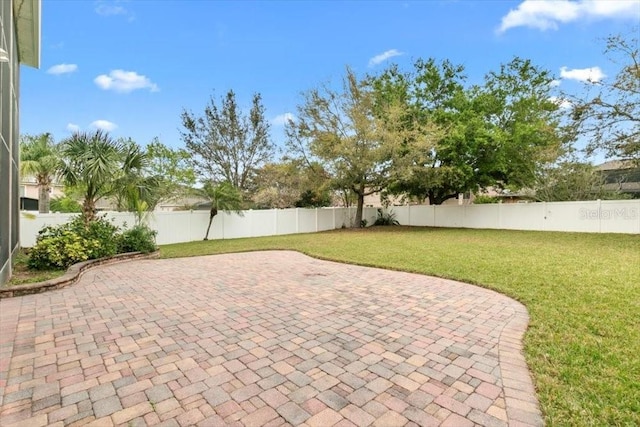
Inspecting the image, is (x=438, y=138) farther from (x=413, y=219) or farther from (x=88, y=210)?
(x=88, y=210)

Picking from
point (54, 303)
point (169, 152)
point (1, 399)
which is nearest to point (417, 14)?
point (54, 303)

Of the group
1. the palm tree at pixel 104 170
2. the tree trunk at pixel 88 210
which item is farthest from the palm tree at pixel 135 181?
the tree trunk at pixel 88 210

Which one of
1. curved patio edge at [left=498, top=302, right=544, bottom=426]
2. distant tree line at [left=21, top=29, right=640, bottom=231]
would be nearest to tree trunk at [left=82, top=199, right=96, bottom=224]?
distant tree line at [left=21, top=29, right=640, bottom=231]

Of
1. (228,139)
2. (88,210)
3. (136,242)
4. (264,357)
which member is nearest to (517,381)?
(264,357)

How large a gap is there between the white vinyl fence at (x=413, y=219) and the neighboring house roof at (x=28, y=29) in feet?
16.1

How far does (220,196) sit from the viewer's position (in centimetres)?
1394

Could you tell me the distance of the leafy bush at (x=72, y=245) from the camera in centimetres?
665

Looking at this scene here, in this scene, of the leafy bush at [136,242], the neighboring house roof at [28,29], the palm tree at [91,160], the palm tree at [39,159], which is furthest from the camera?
the palm tree at [39,159]

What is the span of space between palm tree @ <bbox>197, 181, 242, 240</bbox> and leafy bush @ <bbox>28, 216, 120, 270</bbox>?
531 cm

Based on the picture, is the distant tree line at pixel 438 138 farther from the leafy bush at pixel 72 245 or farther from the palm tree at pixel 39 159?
the leafy bush at pixel 72 245

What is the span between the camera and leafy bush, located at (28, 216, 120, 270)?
6.65 m

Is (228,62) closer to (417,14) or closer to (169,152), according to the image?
(169,152)

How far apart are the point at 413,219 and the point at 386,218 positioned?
1.69 m

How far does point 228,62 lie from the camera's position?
53.4ft
